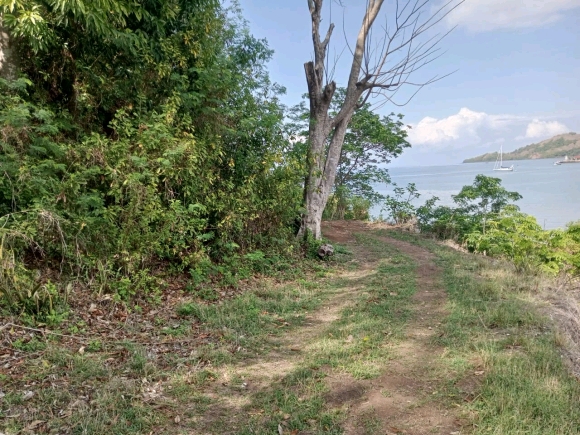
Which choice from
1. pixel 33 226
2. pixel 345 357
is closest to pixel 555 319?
pixel 345 357

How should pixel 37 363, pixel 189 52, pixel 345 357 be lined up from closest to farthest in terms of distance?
pixel 37 363
pixel 345 357
pixel 189 52

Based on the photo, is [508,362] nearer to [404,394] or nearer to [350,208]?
[404,394]

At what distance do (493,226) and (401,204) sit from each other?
18.0ft

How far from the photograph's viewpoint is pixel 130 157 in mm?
4621

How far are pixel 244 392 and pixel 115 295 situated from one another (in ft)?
6.78

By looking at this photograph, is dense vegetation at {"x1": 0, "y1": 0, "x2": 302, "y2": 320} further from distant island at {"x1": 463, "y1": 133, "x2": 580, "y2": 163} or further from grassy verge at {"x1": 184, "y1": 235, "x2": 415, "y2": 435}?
distant island at {"x1": 463, "y1": 133, "x2": 580, "y2": 163}

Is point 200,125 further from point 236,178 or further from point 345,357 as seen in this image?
point 345,357

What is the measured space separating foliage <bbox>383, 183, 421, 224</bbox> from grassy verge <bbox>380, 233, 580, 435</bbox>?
900cm

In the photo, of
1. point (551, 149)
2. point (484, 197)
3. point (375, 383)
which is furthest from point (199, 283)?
point (551, 149)

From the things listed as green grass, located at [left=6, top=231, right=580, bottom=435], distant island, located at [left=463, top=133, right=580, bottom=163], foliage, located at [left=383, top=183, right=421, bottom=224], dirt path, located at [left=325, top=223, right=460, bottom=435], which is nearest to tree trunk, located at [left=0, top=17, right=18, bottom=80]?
green grass, located at [left=6, top=231, right=580, bottom=435]

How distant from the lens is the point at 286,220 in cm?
754

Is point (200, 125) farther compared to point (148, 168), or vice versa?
point (200, 125)

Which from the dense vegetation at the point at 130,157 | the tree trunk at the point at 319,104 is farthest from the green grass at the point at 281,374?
the tree trunk at the point at 319,104

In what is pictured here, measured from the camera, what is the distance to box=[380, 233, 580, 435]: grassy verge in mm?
2449
